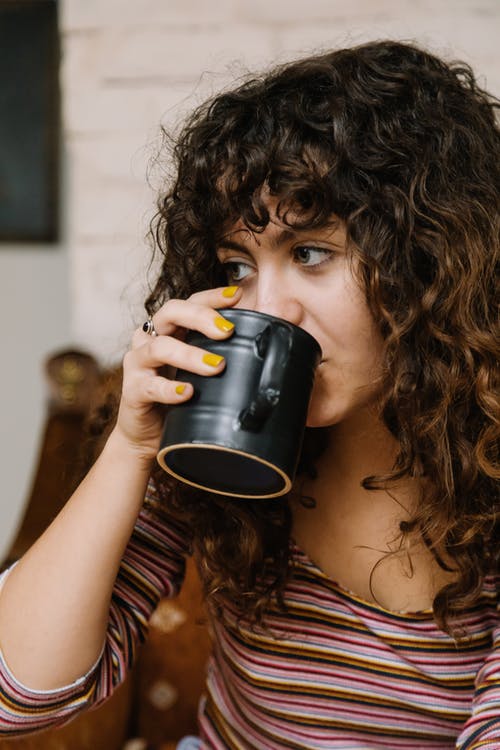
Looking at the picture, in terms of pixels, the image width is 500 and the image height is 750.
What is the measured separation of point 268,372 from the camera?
56 cm

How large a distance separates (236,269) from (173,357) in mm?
191

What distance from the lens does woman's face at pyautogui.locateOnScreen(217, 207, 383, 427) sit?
2.23 ft

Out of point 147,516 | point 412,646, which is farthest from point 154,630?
point 412,646

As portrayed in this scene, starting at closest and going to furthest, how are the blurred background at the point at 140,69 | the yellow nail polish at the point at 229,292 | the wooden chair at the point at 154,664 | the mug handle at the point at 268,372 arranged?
the mug handle at the point at 268,372 < the yellow nail polish at the point at 229,292 < the wooden chair at the point at 154,664 < the blurred background at the point at 140,69

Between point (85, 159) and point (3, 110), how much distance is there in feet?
1.80

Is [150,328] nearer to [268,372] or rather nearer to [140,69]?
[268,372]

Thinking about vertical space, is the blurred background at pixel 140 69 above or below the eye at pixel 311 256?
above

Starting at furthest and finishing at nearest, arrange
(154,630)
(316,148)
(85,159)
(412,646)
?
(85,159) → (154,630) → (412,646) → (316,148)

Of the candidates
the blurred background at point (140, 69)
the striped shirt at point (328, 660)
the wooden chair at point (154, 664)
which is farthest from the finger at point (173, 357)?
the blurred background at point (140, 69)

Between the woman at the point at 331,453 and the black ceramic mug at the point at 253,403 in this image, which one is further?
the woman at the point at 331,453

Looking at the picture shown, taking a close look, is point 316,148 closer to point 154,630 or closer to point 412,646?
point 412,646

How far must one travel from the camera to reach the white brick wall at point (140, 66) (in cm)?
138

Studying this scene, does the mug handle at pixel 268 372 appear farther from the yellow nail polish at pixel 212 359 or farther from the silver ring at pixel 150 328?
the silver ring at pixel 150 328

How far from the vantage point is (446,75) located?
77 cm
